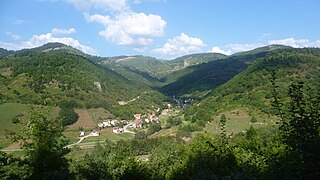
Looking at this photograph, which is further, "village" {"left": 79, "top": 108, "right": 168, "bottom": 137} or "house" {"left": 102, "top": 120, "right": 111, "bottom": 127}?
"house" {"left": 102, "top": 120, "right": 111, "bottom": 127}

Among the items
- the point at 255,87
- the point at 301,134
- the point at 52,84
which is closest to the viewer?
the point at 301,134

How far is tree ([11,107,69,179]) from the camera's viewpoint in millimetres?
14984

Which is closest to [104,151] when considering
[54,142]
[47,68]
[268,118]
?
[268,118]

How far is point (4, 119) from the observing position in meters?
112

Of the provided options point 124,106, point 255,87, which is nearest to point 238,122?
point 255,87

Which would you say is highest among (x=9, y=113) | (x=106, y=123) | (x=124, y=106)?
(x=9, y=113)

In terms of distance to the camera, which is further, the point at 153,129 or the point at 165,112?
the point at 165,112

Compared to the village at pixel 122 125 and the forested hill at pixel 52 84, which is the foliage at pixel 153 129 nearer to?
the village at pixel 122 125

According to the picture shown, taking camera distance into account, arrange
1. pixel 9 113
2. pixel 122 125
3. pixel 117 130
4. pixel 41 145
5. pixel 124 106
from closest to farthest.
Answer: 1. pixel 41 145
2. pixel 9 113
3. pixel 117 130
4. pixel 122 125
5. pixel 124 106

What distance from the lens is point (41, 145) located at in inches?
591

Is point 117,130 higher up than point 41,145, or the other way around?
point 41,145

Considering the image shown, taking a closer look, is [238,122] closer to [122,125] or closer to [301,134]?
[122,125]

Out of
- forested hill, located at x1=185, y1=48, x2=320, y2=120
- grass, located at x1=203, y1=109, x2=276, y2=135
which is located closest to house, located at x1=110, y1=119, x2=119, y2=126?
forested hill, located at x1=185, y1=48, x2=320, y2=120

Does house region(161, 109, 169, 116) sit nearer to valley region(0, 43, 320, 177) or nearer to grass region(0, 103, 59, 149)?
valley region(0, 43, 320, 177)
